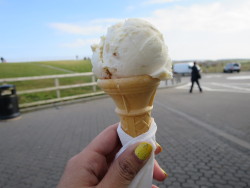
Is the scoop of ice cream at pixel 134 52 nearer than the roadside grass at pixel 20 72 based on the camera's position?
Yes

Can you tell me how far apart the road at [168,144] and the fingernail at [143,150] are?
231cm

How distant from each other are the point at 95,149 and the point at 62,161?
9.87ft

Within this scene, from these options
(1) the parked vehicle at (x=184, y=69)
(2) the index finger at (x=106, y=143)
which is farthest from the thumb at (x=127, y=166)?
(1) the parked vehicle at (x=184, y=69)

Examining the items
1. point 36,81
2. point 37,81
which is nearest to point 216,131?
point 36,81

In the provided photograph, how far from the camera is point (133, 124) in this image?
5.88ft

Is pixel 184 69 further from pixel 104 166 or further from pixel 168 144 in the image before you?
pixel 104 166

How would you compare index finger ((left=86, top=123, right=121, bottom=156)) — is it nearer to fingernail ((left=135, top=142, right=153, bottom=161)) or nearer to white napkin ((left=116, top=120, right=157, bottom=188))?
white napkin ((left=116, top=120, right=157, bottom=188))

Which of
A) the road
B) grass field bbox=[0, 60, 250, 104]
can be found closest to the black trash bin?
the road

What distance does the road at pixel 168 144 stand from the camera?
3.90m

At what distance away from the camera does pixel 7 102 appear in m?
8.50

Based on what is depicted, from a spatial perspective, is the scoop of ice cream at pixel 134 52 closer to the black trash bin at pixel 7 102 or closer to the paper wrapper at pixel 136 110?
the paper wrapper at pixel 136 110

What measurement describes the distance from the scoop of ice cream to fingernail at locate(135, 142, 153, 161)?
0.50m

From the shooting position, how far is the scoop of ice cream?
5.36 feet

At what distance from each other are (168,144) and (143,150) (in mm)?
3902
